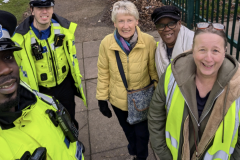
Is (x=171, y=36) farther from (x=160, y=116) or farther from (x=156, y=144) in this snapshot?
(x=156, y=144)

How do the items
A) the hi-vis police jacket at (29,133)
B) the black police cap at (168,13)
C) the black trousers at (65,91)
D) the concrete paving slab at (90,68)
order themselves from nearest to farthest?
the hi-vis police jacket at (29,133) → the black police cap at (168,13) → the black trousers at (65,91) → the concrete paving slab at (90,68)

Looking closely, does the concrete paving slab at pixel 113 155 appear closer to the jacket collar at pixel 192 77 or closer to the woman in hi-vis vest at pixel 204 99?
the woman in hi-vis vest at pixel 204 99

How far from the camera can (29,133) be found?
4.74ft

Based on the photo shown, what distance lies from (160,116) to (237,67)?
0.78 m

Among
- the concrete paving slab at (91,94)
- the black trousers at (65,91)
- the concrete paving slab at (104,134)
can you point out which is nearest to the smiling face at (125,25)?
the black trousers at (65,91)

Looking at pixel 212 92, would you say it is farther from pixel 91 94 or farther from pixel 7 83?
pixel 91 94

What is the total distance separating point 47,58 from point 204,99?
1899 millimetres

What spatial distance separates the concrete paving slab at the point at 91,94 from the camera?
4168 millimetres

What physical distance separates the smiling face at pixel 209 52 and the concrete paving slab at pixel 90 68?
345cm

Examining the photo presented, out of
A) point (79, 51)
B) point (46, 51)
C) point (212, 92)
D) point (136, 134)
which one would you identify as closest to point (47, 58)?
point (46, 51)

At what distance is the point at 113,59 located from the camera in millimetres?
2420

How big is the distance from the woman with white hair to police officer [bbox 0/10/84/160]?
1.01 m

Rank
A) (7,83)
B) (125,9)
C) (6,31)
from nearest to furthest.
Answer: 1. (7,83)
2. (6,31)
3. (125,9)

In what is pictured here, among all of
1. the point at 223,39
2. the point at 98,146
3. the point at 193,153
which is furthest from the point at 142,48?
the point at 98,146
